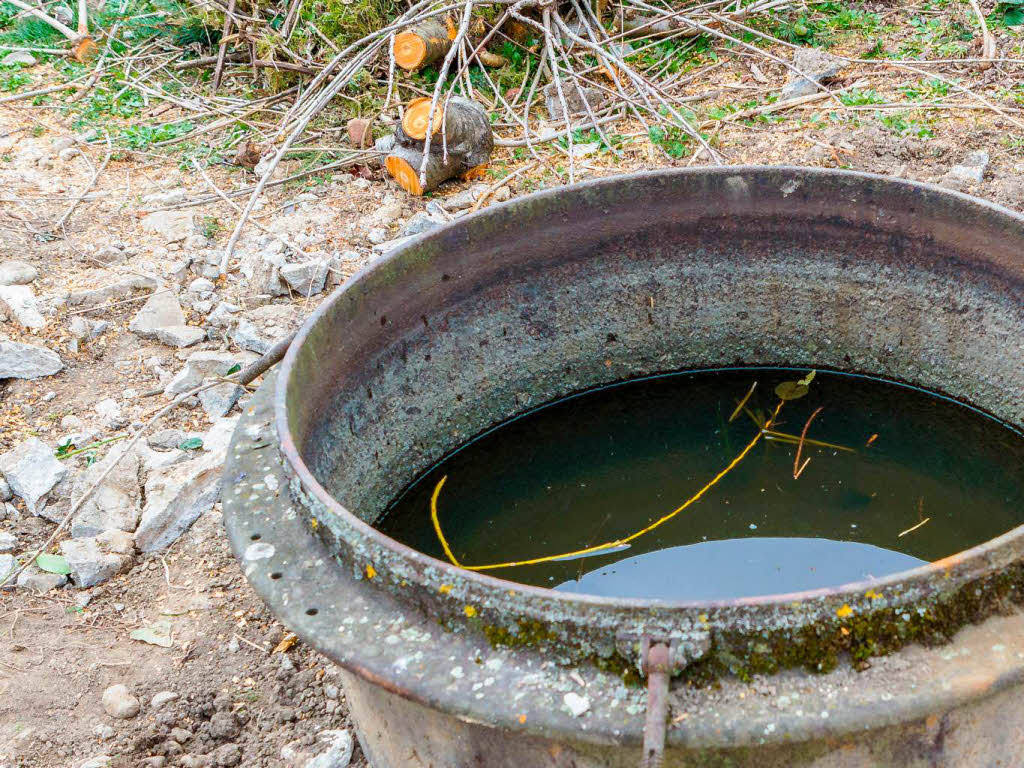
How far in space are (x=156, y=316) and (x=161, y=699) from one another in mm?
1606

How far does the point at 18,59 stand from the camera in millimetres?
5254

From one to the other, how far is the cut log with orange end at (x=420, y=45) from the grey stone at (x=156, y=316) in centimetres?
166

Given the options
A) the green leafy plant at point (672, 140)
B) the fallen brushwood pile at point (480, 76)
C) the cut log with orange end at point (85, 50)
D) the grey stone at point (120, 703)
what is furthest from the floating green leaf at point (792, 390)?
the cut log with orange end at point (85, 50)

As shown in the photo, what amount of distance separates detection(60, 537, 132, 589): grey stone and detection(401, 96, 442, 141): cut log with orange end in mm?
2053

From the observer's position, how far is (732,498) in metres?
2.62

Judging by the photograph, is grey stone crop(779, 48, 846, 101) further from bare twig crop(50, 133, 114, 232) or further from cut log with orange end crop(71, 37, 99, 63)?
cut log with orange end crop(71, 37, 99, 63)

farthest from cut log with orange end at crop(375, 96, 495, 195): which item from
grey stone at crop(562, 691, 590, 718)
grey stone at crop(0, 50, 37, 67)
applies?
grey stone at crop(562, 691, 590, 718)

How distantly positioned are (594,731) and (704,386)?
6.11 ft

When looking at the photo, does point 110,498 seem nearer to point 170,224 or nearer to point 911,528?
point 170,224

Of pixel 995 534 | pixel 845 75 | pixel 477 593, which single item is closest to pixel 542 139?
pixel 845 75

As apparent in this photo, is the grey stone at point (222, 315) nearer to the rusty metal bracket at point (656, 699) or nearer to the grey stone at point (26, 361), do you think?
the grey stone at point (26, 361)

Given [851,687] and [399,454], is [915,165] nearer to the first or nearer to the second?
[399,454]

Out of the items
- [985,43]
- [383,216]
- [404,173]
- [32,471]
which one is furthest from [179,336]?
[985,43]

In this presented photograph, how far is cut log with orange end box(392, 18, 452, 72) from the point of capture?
14.1 feet
